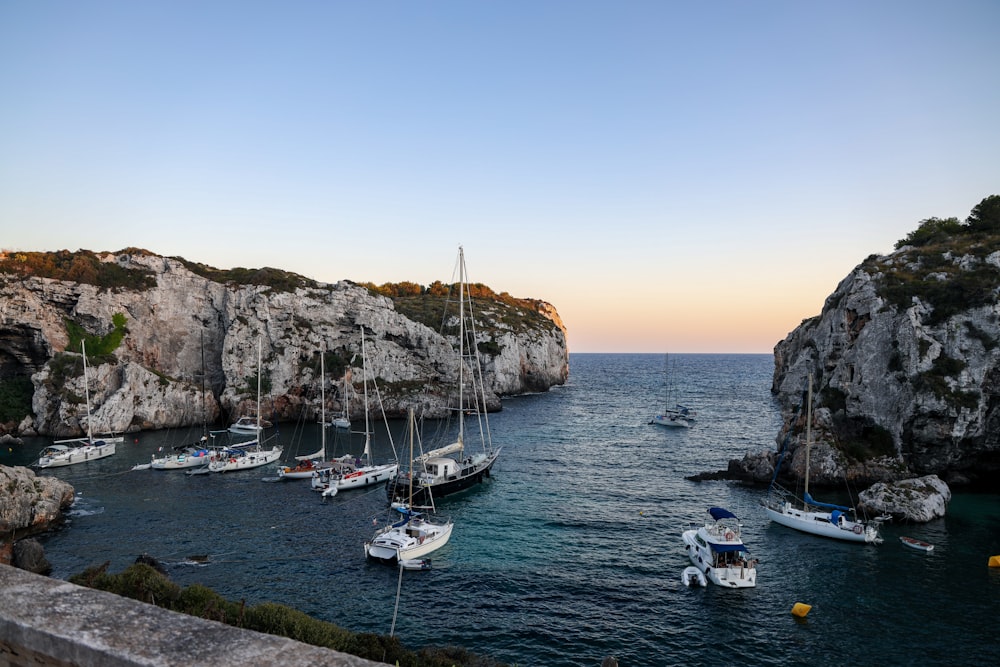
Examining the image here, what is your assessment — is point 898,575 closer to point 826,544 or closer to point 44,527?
point 826,544

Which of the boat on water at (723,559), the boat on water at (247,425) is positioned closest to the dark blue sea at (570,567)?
the boat on water at (723,559)

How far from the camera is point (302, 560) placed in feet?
111

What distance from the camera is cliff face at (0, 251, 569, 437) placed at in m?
73.6

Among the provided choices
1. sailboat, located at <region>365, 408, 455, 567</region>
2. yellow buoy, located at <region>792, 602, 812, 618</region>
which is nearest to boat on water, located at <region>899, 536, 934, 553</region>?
yellow buoy, located at <region>792, 602, 812, 618</region>

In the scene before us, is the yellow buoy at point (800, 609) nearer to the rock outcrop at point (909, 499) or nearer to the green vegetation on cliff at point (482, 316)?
the rock outcrop at point (909, 499)

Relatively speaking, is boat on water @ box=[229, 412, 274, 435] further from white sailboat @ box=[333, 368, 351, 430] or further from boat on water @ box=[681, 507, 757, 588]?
boat on water @ box=[681, 507, 757, 588]

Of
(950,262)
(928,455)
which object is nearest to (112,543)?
(928,455)

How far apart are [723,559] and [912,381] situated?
31.1 m

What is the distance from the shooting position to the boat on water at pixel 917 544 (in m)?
35.1

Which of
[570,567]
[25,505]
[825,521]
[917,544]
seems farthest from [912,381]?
[25,505]

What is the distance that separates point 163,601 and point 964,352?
203ft

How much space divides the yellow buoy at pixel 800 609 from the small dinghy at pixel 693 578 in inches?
183

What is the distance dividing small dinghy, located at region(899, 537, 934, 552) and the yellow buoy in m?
13.5

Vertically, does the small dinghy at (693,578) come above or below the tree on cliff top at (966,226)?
below
